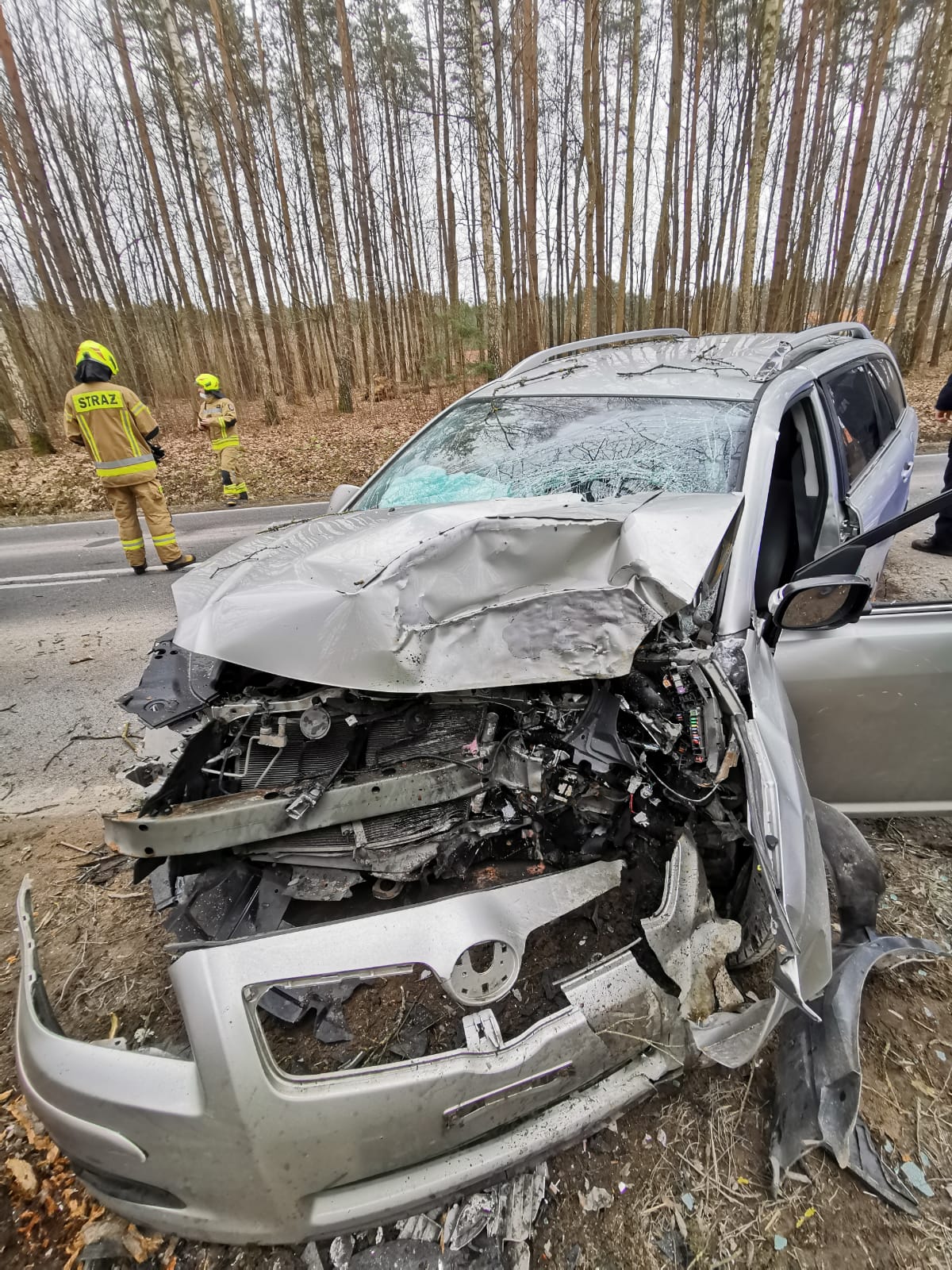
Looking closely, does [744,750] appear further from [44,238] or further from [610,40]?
[610,40]

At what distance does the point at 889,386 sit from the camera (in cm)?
409

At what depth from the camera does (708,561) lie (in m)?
1.75

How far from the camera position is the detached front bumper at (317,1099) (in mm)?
1233

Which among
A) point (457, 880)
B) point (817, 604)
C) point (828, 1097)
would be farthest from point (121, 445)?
point (828, 1097)

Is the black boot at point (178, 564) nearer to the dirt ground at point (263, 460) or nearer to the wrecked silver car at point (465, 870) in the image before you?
the dirt ground at point (263, 460)

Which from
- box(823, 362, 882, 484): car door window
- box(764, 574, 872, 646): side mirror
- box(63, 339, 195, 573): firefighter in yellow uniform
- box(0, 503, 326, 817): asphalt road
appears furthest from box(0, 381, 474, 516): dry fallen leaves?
box(764, 574, 872, 646): side mirror

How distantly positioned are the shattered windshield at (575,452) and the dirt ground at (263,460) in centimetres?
679

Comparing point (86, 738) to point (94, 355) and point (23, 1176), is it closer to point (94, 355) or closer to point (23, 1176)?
point (23, 1176)

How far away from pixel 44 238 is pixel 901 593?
65.4ft

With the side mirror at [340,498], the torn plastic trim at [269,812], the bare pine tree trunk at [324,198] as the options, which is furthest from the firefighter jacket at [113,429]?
the bare pine tree trunk at [324,198]

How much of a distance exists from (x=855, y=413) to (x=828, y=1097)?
302 centimetres

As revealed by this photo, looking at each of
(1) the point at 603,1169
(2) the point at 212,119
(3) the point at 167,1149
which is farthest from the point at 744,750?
(2) the point at 212,119

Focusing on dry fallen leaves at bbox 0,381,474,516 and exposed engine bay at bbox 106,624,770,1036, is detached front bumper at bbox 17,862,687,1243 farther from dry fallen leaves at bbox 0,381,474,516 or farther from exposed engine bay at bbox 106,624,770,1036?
dry fallen leaves at bbox 0,381,474,516

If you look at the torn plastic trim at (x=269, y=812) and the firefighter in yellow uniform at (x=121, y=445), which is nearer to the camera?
the torn plastic trim at (x=269, y=812)
